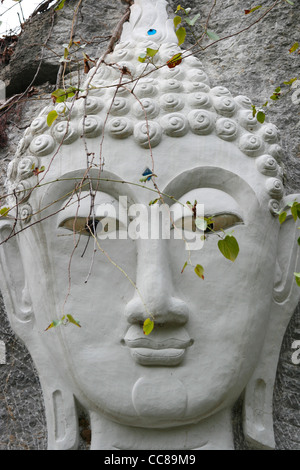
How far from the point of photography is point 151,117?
9.43ft

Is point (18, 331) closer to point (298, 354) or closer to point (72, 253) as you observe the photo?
point (72, 253)

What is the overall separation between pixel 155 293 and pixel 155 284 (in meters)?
0.03

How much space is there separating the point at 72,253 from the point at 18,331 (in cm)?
39

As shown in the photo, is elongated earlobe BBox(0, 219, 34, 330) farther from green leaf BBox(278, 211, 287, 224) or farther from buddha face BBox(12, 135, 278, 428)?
green leaf BBox(278, 211, 287, 224)

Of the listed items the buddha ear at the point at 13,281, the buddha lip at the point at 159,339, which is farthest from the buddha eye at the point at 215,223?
the buddha ear at the point at 13,281

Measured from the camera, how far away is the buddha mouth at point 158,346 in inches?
104

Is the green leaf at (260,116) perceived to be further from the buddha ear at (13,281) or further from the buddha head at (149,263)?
the buddha ear at (13,281)

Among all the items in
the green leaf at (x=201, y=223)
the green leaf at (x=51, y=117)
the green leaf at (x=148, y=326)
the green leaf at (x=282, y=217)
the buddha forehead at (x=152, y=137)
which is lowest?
the green leaf at (x=148, y=326)

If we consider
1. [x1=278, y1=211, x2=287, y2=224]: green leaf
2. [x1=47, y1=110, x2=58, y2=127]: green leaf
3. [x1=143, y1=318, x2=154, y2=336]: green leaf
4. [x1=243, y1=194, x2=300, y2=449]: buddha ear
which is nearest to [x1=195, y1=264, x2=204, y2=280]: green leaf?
[x1=143, y1=318, x2=154, y2=336]: green leaf

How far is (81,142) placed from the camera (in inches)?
113

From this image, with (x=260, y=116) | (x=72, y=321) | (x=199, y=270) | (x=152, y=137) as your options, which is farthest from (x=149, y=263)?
(x=260, y=116)

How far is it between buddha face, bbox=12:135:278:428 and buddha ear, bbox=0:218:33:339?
0.18 feet

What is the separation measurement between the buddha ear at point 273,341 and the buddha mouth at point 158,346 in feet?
1.11

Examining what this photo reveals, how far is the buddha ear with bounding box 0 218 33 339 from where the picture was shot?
113 inches
